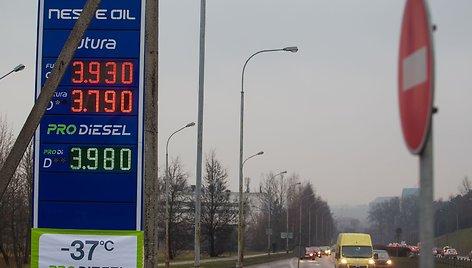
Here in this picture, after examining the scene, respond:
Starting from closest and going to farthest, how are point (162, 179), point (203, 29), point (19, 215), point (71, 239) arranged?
point (71, 239) → point (203, 29) → point (19, 215) → point (162, 179)

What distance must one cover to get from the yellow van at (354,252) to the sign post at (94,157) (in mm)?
22290

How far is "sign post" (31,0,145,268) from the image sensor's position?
12812 mm

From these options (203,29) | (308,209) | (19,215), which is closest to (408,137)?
(203,29)

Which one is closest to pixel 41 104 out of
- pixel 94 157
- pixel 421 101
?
pixel 94 157

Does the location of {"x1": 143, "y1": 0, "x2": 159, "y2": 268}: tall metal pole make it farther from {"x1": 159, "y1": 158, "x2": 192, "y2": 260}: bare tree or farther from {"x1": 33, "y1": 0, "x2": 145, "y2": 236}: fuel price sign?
{"x1": 159, "y1": 158, "x2": 192, "y2": 260}: bare tree

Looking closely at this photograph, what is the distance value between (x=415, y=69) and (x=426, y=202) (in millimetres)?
635

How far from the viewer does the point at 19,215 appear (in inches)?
1762

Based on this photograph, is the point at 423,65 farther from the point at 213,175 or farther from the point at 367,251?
the point at 213,175

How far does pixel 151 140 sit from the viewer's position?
42.0 feet

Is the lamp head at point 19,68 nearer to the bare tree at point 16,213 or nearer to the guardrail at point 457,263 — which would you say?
the bare tree at point 16,213

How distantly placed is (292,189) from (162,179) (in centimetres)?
5569

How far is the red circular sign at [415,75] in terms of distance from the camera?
3.02 metres

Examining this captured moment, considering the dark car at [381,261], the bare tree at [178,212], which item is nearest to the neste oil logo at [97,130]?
the dark car at [381,261]

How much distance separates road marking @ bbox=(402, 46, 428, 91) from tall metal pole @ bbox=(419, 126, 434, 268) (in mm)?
312
